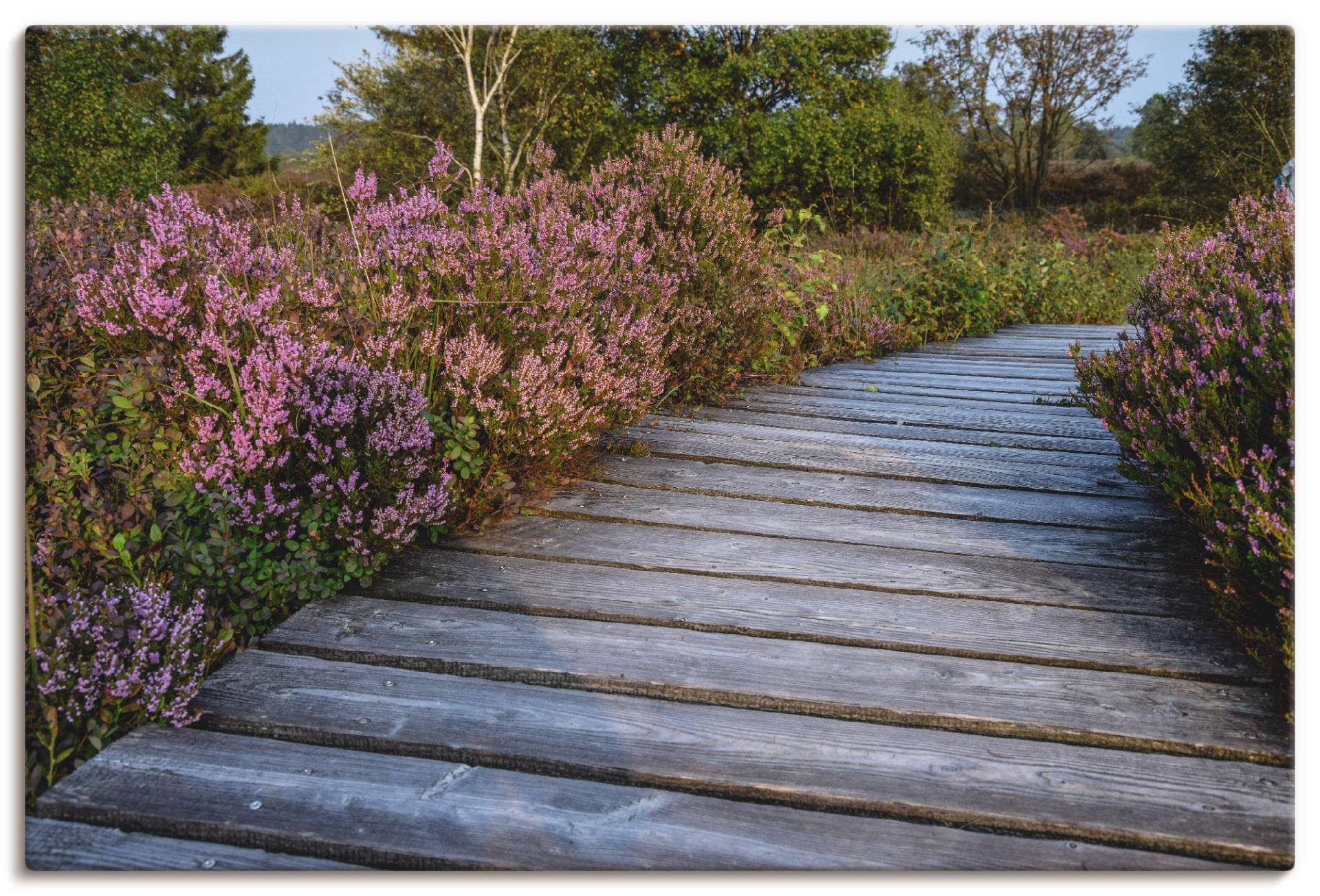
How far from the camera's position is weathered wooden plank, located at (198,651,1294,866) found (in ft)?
4.83

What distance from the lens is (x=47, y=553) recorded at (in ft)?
6.06

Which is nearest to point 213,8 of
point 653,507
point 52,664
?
point 52,664

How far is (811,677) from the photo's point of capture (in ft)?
6.15

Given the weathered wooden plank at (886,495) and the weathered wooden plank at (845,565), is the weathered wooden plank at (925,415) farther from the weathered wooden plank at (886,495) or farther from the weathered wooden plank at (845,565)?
the weathered wooden plank at (845,565)

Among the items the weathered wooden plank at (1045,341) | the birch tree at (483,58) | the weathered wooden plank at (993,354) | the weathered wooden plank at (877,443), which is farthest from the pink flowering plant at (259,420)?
the birch tree at (483,58)

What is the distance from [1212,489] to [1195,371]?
435mm

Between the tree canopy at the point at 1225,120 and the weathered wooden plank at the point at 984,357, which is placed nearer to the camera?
the tree canopy at the point at 1225,120

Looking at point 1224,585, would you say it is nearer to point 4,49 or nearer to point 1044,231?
point 4,49

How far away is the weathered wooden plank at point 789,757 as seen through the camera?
57.9 inches

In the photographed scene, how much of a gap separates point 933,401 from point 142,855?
3.77 meters

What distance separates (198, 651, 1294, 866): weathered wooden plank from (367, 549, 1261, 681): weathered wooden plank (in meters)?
0.32

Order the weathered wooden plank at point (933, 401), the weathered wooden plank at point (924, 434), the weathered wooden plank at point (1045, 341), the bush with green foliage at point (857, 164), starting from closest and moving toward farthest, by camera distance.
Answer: the weathered wooden plank at point (924, 434)
the weathered wooden plank at point (933, 401)
the weathered wooden plank at point (1045, 341)
the bush with green foliage at point (857, 164)

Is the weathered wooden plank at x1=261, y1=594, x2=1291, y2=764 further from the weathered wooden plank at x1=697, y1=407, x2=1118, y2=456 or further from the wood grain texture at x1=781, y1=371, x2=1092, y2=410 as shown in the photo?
the wood grain texture at x1=781, y1=371, x2=1092, y2=410

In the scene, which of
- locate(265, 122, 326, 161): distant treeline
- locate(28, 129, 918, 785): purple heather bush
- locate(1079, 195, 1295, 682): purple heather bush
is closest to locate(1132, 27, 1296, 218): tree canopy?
locate(1079, 195, 1295, 682): purple heather bush
